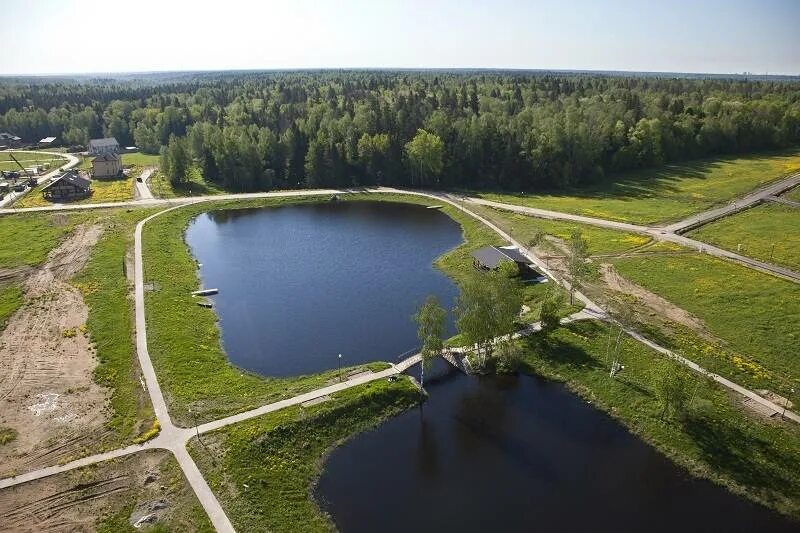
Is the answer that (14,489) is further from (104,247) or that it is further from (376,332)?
(104,247)

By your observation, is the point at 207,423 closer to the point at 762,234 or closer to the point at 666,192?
the point at 762,234

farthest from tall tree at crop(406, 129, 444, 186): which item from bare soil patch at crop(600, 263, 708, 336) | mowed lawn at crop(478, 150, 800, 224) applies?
bare soil patch at crop(600, 263, 708, 336)

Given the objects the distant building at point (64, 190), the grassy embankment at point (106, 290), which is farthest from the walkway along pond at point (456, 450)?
the distant building at point (64, 190)

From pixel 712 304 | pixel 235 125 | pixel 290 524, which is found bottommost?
pixel 290 524

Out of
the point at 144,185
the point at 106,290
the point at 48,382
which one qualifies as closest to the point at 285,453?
the point at 48,382

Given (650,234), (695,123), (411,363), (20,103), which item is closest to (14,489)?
(411,363)

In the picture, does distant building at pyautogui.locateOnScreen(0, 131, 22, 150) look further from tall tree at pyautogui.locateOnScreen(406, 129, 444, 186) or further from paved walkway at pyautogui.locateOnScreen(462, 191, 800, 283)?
paved walkway at pyautogui.locateOnScreen(462, 191, 800, 283)
